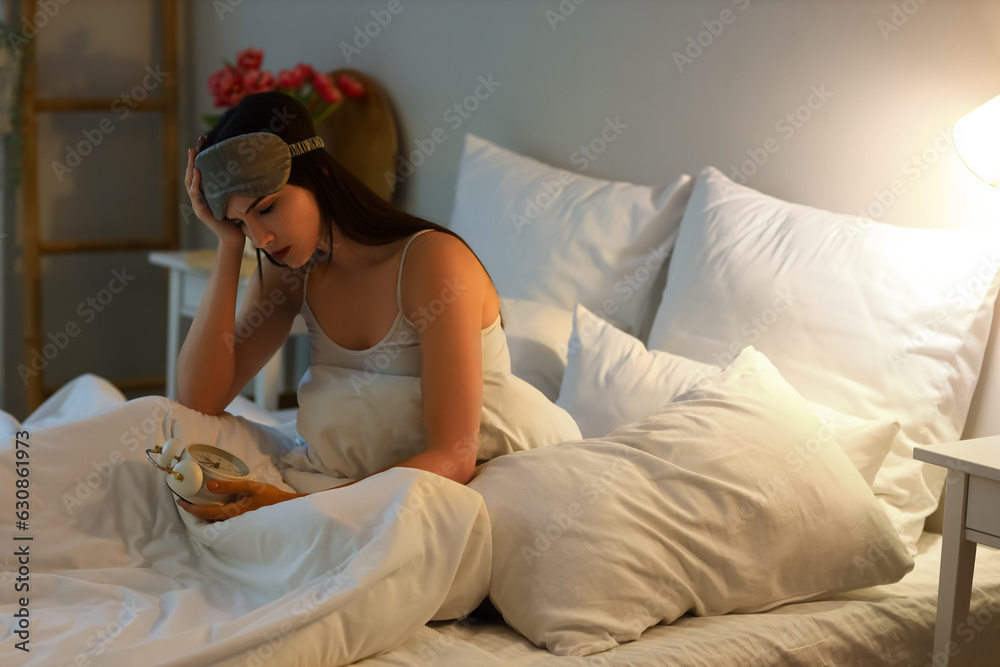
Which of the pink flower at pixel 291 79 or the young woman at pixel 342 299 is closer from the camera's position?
the young woman at pixel 342 299

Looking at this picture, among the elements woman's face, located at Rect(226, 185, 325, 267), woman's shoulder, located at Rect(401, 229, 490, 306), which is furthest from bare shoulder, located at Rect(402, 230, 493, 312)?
woman's face, located at Rect(226, 185, 325, 267)

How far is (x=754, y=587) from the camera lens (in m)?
1.25

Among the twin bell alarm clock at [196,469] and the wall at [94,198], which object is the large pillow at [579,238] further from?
the wall at [94,198]

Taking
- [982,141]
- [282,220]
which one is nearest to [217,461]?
[282,220]

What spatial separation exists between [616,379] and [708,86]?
704mm

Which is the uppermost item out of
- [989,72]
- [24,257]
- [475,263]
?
[989,72]

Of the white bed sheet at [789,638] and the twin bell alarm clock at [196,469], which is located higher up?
the twin bell alarm clock at [196,469]

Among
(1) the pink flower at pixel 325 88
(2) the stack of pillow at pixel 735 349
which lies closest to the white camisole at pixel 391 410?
(2) the stack of pillow at pixel 735 349

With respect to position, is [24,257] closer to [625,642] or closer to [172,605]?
[172,605]

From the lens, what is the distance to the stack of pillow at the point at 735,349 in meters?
1.27

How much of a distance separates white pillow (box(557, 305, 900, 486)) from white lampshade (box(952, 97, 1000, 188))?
1.40 ft

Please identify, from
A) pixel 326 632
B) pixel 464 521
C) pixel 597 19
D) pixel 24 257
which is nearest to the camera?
pixel 326 632

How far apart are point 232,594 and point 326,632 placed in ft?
0.72

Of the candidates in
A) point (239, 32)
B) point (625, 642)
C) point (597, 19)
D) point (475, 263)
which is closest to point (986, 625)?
point (625, 642)
